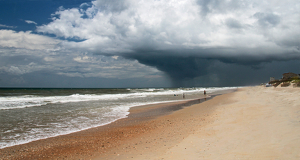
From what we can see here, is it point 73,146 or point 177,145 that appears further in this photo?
point 73,146

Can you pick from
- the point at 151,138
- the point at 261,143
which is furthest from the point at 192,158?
the point at 151,138

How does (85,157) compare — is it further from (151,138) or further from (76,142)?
(151,138)

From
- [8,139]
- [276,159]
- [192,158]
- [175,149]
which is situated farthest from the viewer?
[8,139]

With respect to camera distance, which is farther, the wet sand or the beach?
the wet sand

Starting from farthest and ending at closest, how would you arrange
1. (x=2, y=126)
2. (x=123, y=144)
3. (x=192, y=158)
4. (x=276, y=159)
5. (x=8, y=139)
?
(x=2, y=126), (x=8, y=139), (x=123, y=144), (x=192, y=158), (x=276, y=159)

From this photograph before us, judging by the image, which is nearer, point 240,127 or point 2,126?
point 240,127

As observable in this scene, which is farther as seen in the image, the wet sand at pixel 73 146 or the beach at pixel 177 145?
the wet sand at pixel 73 146

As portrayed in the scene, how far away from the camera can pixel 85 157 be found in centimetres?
649

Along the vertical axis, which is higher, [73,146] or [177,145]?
[177,145]

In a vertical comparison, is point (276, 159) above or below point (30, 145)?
above

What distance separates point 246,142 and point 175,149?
2657mm

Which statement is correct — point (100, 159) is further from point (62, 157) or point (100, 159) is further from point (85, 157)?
point (62, 157)

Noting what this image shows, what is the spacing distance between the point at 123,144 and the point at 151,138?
1433mm

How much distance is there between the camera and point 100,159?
20.3 ft
